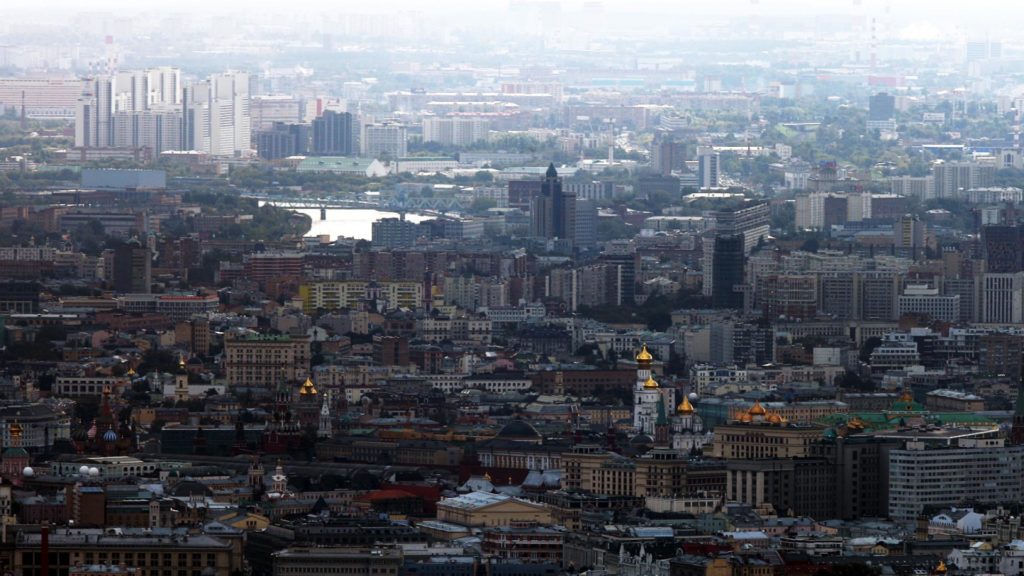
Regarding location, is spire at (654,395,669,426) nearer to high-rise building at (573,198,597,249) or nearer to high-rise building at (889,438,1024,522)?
high-rise building at (889,438,1024,522)

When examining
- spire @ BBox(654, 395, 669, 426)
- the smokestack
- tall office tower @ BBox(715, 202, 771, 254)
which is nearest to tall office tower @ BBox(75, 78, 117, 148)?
tall office tower @ BBox(715, 202, 771, 254)

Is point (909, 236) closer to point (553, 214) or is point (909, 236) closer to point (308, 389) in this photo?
point (553, 214)

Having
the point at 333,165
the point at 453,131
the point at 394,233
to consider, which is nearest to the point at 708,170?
the point at 333,165

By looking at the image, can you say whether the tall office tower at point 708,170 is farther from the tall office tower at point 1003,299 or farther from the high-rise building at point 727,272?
the tall office tower at point 1003,299

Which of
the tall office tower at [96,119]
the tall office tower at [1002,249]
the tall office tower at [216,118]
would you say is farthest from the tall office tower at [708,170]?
the tall office tower at [1002,249]

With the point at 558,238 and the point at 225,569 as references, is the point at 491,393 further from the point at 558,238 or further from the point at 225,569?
the point at 558,238

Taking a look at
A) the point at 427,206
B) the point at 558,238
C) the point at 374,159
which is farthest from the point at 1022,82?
the point at 558,238
